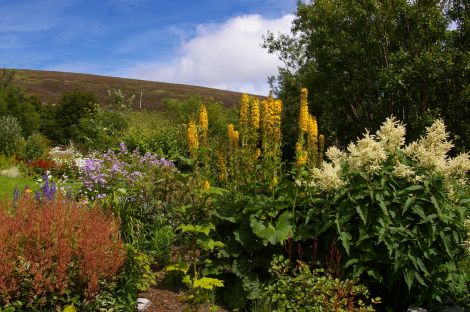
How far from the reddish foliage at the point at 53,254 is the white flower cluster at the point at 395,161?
2023mm

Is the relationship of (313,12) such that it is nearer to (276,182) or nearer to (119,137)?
(119,137)

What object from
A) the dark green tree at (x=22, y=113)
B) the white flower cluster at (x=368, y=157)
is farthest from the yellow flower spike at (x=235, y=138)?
the dark green tree at (x=22, y=113)

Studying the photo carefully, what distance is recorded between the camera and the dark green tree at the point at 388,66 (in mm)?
10656

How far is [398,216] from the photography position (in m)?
4.28

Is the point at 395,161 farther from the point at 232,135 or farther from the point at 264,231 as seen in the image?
the point at 232,135

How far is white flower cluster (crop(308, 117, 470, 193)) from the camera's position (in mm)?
4367

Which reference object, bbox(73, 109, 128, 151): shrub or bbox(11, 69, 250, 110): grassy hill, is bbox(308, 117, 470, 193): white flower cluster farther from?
bbox(11, 69, 250, 110): grassy hill

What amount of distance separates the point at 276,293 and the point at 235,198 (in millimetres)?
1085

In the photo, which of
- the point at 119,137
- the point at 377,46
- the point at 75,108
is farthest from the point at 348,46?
the point at 75,108

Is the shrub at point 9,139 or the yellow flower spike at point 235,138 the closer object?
the yellow flower spike at point 235,138

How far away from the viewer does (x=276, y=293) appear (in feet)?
14.7

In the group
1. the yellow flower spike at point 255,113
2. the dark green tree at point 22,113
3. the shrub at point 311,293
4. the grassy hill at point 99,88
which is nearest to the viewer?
the shrub at point 311,293

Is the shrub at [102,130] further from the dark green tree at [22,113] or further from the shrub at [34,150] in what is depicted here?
the dark green tree at [22,113]

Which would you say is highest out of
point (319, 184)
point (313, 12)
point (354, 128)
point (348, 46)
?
point (313, 12)
